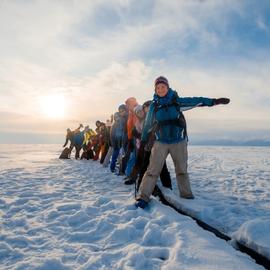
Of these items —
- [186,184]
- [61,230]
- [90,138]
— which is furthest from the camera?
[90,138]

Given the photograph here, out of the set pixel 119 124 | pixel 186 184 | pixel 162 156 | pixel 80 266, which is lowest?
pixel 80 266

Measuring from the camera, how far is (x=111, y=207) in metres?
5.78

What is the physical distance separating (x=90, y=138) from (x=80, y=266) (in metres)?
18.3

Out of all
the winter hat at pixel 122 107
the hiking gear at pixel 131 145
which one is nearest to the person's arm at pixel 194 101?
the hiking gear at pixel 131 145

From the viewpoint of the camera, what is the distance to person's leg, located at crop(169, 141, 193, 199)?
5.98 meters

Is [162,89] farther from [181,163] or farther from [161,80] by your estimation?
[181,163]

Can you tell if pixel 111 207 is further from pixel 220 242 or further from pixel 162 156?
pixel 220 242

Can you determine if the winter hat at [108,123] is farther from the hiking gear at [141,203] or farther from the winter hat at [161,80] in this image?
the hiking gear at [141,203]

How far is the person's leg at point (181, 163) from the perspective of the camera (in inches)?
235

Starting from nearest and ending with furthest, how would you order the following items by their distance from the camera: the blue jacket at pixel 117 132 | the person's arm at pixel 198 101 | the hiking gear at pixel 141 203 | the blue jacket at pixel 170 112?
1. the hiking gear at pixel 141 203
2. the person's arm at pixel 198 101
3. the blue jacket at pixel 170 112
4. the blue jacket at pixel 117 132

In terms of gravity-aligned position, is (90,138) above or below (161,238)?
above

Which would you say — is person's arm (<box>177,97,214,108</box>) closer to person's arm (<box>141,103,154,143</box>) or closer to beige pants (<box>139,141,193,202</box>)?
person's arm (<box>141,103,154,143</box>)

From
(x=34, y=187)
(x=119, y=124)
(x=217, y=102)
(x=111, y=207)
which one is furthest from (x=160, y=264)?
(x=119, y=124)

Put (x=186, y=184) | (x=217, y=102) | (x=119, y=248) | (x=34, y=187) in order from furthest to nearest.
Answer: (x=34, y=187), (x=186, y=184), (x=217, y=102), (x=119, y=248)
